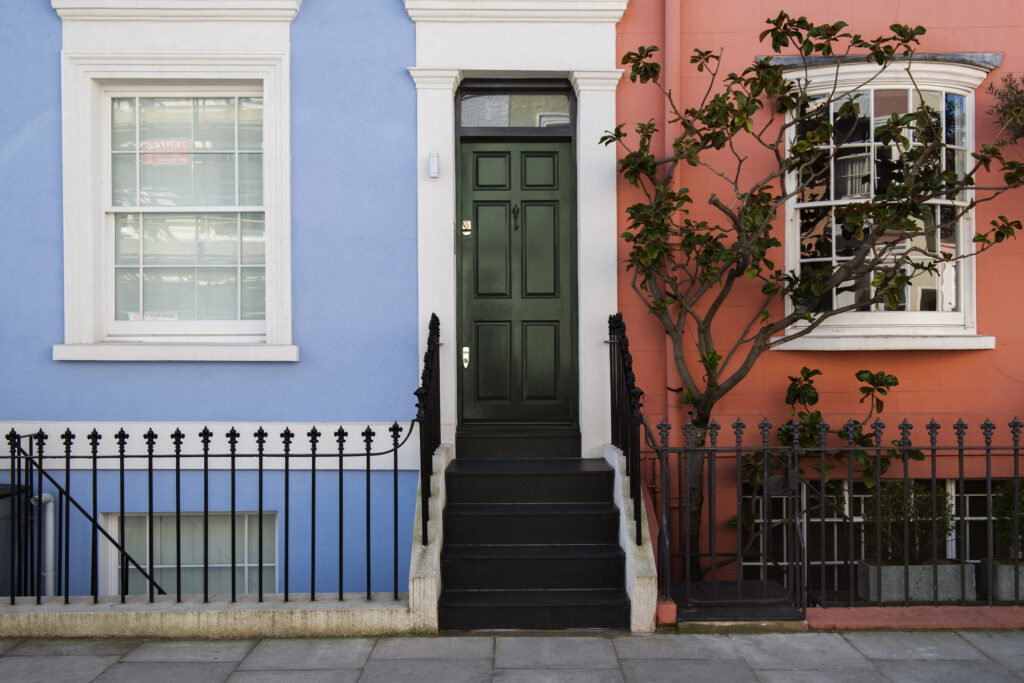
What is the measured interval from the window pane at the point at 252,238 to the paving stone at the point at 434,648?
10.0 feet

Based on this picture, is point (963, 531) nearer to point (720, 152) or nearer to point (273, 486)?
point (720, 152)

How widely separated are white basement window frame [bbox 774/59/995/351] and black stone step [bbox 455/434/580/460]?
170 cm

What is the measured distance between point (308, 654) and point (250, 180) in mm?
3514

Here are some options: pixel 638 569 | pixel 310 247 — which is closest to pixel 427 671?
pixel 638 569

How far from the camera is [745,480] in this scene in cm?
627

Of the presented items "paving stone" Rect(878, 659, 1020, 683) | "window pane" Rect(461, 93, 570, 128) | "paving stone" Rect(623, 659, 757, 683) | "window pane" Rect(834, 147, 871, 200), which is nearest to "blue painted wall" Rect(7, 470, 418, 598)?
"paving stone" Rect(623, 659, 757, 683)

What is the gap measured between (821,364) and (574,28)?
305cm

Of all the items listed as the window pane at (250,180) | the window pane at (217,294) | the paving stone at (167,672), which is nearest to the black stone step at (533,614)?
the paving stone at (167,672)

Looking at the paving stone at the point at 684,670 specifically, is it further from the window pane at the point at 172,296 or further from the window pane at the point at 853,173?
the window pane at the point at 172,296

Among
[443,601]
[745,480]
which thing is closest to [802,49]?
[745,480]

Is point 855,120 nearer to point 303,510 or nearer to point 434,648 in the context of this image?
point 434,648

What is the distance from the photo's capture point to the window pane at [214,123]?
6504mm

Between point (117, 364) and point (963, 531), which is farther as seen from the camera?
point (117, 364)

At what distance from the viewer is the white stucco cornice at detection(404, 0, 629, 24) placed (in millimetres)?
6262
